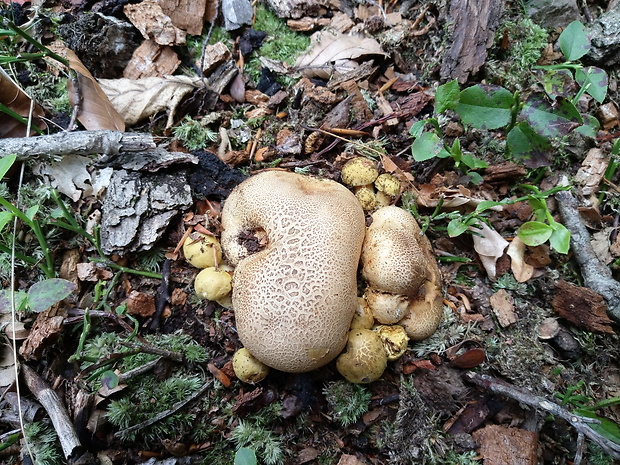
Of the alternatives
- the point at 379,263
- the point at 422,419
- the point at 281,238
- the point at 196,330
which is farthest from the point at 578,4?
the point at 196,330

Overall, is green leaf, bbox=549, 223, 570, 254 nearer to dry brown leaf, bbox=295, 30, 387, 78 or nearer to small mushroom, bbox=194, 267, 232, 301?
dry brown leaf, bbox=295, 30, 387, 78

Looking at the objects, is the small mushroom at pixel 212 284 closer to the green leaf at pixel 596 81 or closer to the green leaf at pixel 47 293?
the green leaf at pixel 47 293

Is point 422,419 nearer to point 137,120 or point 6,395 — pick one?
point 6,395

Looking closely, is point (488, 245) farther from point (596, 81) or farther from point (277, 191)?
point (277, 191)


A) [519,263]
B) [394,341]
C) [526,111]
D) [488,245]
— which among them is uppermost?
[526,111]

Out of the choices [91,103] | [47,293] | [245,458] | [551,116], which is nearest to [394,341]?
[245,458]

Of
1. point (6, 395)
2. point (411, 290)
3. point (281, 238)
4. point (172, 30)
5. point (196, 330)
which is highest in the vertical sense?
point (172, 30)

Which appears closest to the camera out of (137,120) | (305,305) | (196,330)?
(305,305)
